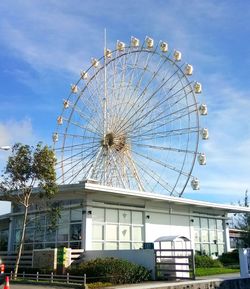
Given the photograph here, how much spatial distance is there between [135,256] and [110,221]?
188 inches

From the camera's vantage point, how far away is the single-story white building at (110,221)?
28.0 meters

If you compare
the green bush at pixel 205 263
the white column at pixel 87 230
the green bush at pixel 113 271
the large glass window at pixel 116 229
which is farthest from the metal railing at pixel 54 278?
the green bush at pixel 205 263

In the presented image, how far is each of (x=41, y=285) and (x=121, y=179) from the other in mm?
13444

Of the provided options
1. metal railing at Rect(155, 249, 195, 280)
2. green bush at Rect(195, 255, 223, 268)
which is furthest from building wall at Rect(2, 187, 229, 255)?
metal railing at Rect(155, 249, 195, 280)

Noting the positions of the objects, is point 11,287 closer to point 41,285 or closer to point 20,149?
point 41,285

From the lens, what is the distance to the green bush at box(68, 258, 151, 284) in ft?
70.6

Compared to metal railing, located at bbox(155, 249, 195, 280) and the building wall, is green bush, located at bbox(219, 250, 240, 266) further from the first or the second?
metal railing, located at bbox(155, 249, 195, 280)

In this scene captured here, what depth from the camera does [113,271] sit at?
71.0 ft

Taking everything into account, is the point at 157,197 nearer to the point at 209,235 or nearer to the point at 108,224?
the point at 108,224

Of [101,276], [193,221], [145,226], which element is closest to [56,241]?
[145,226]

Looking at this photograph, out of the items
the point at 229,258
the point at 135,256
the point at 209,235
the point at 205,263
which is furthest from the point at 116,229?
the point at 229,258

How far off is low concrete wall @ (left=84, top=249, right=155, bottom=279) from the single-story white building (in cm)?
136

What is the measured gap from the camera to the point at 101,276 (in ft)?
71.2

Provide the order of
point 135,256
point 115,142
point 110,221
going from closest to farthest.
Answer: point 135,256 → point 110,221 → point 115,142
